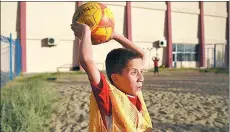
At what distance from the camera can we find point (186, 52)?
28.9 metres

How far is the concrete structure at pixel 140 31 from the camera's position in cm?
2192

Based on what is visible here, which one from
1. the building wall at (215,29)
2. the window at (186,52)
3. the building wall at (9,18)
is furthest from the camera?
the building wall at (215,29)

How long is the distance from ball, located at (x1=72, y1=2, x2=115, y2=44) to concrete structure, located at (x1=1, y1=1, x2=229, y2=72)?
20098 mm

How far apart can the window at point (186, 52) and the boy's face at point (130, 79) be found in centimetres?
2673

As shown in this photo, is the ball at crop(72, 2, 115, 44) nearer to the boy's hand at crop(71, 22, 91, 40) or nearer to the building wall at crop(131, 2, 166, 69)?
the boy's hand at crop(71, 22, 91, 40)

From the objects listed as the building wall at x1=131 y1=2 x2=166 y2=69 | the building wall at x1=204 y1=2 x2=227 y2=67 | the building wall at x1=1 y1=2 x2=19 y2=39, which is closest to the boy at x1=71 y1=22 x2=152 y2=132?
the building wall at x1=1 y1=2 x2=19 y2=39

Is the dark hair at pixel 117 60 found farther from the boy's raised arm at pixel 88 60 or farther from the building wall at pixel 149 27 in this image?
the building wall at pixel 149 27

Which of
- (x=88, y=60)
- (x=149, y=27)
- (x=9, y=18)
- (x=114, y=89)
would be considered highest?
(x=9, y=18)

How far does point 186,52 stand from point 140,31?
5.51 metres

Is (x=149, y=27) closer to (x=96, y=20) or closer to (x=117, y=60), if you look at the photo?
(x=96, y=20)

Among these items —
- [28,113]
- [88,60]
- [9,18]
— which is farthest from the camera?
[9,18]

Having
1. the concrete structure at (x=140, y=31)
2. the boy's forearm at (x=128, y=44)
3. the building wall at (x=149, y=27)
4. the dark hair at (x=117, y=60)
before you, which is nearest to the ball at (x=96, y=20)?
the boy's forearm at (x=128, y=44)

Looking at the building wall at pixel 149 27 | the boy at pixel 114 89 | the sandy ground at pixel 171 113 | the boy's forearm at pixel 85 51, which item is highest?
the building wall at pixel 149 27

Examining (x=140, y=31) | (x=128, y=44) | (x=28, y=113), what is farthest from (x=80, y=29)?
(x=140, y=31)
